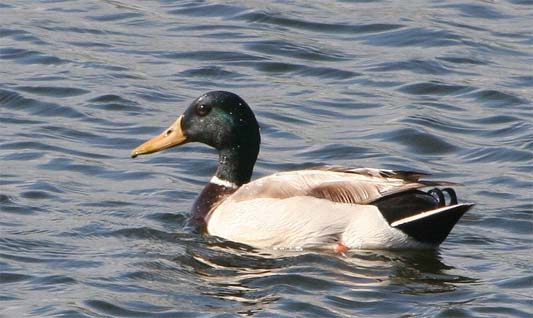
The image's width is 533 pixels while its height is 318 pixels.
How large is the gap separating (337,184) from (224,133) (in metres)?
1.34

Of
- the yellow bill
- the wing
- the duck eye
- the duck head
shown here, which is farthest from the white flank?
the wing

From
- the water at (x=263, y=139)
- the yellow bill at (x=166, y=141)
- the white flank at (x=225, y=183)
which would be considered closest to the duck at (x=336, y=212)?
the water at (x=263, y=139)

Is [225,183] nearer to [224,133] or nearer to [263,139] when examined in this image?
[224,133]

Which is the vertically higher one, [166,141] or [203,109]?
[203,109]

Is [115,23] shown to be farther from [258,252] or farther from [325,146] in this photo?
[258,252]

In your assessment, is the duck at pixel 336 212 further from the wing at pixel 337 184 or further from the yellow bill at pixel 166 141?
the yellow bill at pixel 166 141

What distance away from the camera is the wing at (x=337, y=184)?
1147 cm

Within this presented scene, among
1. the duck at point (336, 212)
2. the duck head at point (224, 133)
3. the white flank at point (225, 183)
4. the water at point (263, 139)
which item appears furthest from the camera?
the white flank at point (225, 183)

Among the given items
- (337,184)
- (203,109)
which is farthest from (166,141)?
(337,184)

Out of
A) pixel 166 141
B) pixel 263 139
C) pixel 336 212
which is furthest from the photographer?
pixel 263 139

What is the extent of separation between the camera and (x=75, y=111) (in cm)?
1512

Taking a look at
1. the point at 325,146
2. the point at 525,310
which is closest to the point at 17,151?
the point at 325,146

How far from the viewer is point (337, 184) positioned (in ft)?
38.3

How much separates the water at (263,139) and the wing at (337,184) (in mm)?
441
